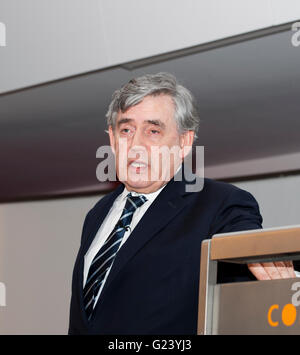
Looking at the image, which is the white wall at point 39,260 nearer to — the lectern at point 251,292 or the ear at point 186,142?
the ear at point 186,142

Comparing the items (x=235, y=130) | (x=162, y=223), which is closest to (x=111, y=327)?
(x=162, y=223)

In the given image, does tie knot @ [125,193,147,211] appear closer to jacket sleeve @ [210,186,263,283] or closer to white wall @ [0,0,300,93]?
jacket sleeve @ [210,186,263,283]

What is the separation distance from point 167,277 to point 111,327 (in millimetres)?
174

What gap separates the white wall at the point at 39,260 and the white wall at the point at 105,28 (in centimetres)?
236

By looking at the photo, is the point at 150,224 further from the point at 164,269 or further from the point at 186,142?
the point at 186,142

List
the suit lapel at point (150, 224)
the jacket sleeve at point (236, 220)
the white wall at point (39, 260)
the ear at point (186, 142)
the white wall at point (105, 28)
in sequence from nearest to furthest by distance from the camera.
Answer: the jacket sleeve at point (236, 220) → the suit lapel at point (150, 224) → the ear at point (186, 142) → the white wall at point (105, 28) → the white wall at point (39, 260)

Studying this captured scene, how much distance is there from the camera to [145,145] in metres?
1.81

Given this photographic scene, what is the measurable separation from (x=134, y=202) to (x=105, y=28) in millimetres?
1576

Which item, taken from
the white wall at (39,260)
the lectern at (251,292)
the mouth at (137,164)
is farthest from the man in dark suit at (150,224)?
the white wall at (39,260)

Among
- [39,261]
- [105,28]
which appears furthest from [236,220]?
[39,261]

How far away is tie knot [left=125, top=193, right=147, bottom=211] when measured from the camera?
5.91ft

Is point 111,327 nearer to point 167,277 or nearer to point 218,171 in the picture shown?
point 167,277

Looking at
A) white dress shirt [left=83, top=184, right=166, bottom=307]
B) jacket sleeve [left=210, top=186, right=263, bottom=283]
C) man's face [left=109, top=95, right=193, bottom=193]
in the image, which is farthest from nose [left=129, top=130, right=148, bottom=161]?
jacket sleeve [left=210, top=186, right=263, bottom=283]

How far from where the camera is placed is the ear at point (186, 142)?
1.92m
